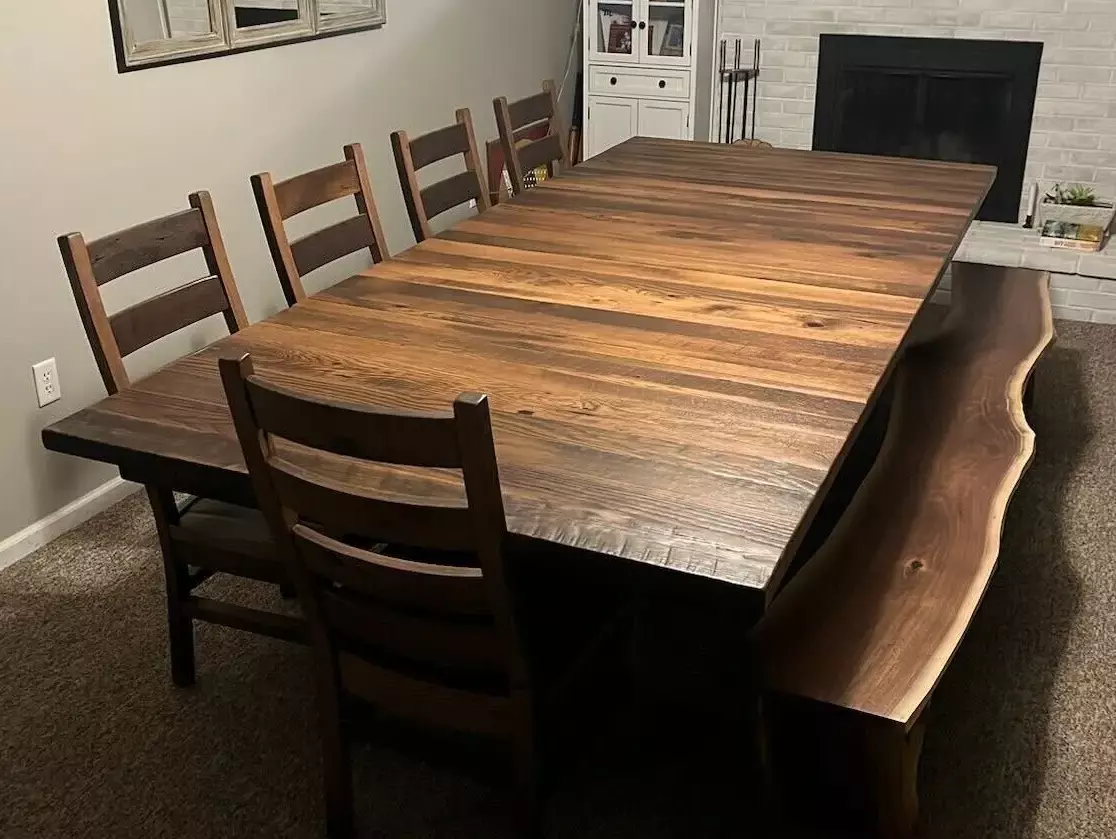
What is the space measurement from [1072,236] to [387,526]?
387cm

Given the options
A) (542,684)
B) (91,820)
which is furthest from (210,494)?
(91,820)

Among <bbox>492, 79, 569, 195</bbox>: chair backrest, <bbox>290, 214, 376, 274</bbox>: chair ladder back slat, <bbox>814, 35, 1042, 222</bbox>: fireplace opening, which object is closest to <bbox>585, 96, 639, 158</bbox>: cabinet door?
<bbox>814, 35, 1042, 222</bbox>: fireplace opening

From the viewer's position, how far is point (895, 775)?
159cm

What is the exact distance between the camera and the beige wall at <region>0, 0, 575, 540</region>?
2.56m

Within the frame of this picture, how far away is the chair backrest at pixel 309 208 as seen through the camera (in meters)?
2.33

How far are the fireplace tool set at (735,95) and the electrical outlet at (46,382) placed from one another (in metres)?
3.35

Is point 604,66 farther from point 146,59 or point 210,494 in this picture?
point 210,494

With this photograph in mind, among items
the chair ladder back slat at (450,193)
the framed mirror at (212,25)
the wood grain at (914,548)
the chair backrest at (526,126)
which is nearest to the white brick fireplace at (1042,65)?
the wood grain at (914,548)

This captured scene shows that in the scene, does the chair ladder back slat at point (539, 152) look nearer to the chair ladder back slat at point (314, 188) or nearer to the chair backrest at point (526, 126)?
the chair backrest at point (526, 126)

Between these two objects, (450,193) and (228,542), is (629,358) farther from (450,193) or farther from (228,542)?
(450,193)

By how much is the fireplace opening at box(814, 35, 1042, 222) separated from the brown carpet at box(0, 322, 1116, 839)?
8.64 ft

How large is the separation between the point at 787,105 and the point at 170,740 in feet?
13.4

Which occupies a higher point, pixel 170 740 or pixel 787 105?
pixel 787 105

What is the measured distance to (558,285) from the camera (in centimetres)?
222
